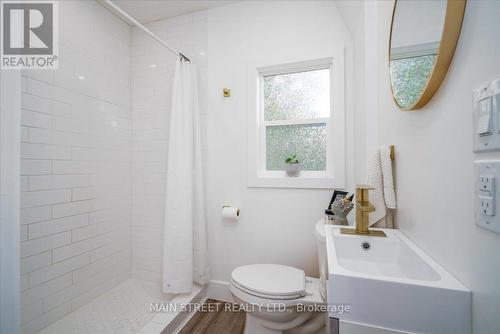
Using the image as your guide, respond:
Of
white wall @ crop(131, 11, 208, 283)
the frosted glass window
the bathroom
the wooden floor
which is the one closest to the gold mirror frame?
the bathroom

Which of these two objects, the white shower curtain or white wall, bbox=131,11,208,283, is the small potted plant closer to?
the white shower curtain

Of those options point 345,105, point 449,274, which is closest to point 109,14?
point 345,105

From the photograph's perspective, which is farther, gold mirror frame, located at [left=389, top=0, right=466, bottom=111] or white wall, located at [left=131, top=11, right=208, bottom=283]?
white wall, located at [left=131, top=11, right=208, bottom=283]

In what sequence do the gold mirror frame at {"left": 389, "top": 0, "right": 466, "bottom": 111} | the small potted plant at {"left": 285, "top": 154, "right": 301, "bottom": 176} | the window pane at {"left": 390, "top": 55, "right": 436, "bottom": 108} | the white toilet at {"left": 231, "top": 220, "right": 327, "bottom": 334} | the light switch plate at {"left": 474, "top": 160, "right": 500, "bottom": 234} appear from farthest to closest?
the small potted plant at {"left": 285, "top": 154, "right": 301, "bottom": 176}, the white toilet at {"left": 231, "top": 220, "right": 327, "bottom": 334}, the window pane at {"left": 390, "top": 55, "right": 436, "bottom": 108}, the gold mirror frame at {"left": 389, "top": 0, "right": 466, "bottom": 111}, the light switch plate at {"left": 474, "top": 160, "right": 500, "bottom": 234}

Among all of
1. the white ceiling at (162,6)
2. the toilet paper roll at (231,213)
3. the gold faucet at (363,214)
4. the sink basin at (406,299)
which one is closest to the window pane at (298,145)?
the toilet paper roll at (231,213)

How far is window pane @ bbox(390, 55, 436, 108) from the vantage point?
69cm

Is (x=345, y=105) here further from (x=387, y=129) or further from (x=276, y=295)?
(x=276, y=295)

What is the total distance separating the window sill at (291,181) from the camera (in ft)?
5.24

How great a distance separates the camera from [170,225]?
5.54ft

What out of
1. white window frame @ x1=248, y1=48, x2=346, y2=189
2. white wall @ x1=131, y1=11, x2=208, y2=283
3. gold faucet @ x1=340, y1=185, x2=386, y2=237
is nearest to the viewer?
gold faucet @ x1=340, y1=185, x2=386, y2=237

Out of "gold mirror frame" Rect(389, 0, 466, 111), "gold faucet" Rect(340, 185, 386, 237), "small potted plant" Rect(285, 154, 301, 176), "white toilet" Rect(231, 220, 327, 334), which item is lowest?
"white toilet" Rect(231, 220, 327, 334)

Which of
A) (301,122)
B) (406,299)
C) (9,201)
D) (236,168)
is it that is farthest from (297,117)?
(9,201)

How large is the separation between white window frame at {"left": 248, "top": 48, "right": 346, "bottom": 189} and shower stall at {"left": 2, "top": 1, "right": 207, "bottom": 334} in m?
0.46

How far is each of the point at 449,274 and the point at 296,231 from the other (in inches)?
43.5
